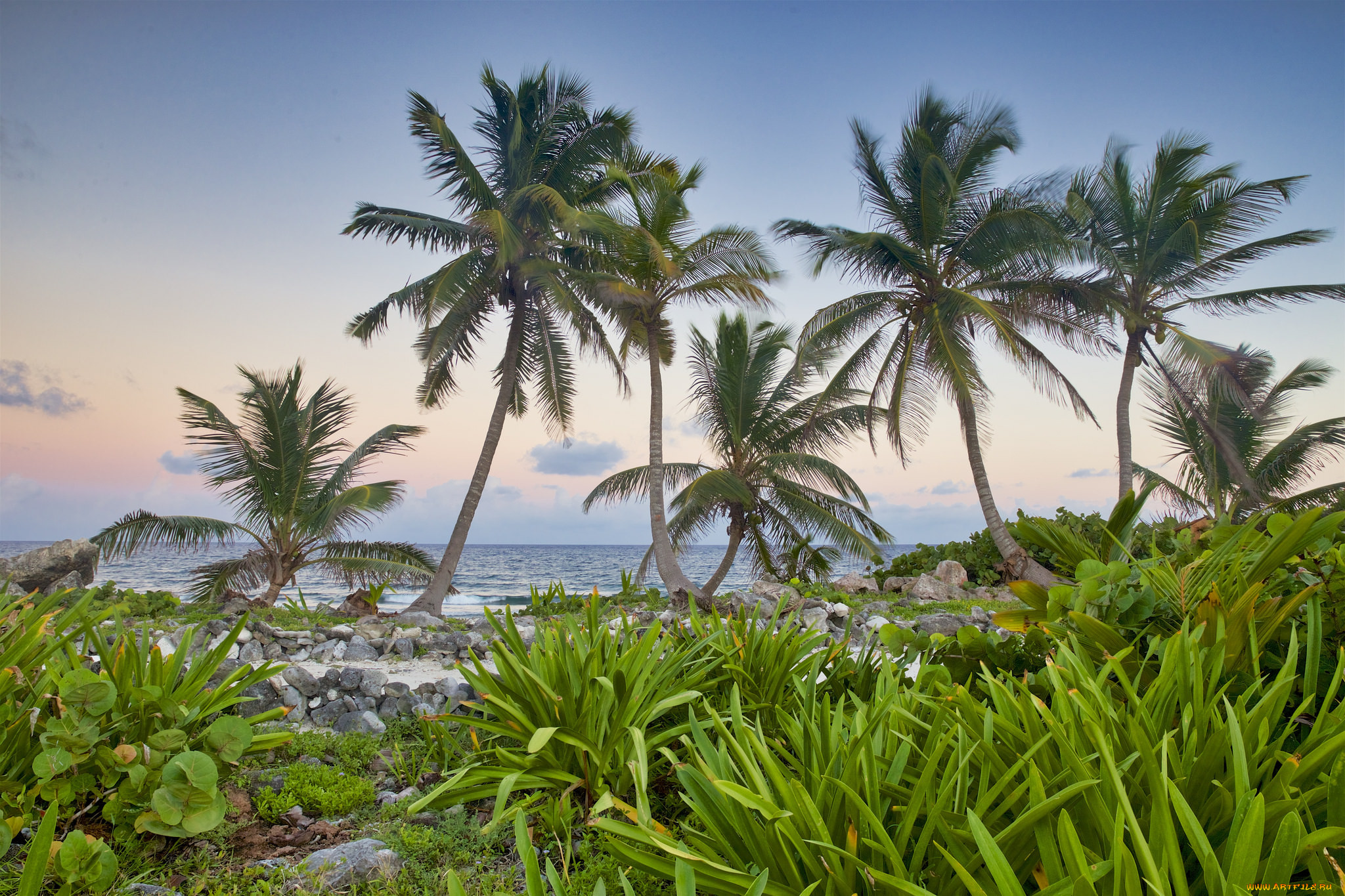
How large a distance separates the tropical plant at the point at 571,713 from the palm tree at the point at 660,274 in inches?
303

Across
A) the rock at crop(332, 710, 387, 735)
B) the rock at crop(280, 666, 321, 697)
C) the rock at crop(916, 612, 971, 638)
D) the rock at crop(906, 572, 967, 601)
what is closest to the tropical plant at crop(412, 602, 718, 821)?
the rock at crop(332, 710, 387, 735)

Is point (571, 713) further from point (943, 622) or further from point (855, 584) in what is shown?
point (855, 584)

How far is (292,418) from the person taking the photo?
1003cm

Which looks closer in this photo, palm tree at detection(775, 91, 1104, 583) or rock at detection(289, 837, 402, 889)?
rock at detection(289, 837, 402, 889)

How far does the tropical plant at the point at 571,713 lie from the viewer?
2154mm

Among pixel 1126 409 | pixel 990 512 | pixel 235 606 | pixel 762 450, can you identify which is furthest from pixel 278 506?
pixel 1126 409

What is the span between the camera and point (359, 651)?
4.98 m

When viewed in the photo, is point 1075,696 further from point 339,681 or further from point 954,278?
point 954,278

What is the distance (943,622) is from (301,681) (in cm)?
554

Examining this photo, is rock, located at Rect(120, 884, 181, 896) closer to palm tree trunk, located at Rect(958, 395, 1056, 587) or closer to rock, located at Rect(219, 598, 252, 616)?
rock, located at Rect(219, 598, 252, 616)

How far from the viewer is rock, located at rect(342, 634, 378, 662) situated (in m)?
4.92

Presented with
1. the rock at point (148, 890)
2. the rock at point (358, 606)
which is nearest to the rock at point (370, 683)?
the rock at point (148, 890)

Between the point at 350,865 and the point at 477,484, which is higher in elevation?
the point at 477,484

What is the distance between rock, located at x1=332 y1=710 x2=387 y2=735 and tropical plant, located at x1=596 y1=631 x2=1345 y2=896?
6.94 ft
